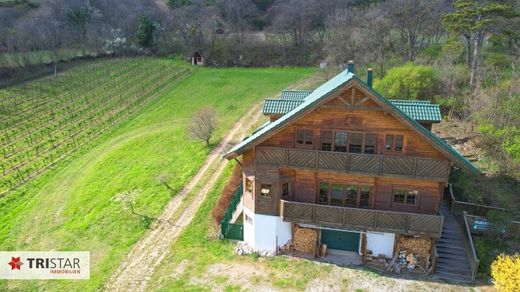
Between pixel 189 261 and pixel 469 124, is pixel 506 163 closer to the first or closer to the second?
pixel 469 124

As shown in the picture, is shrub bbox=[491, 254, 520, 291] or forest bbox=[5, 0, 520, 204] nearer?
shrub bbox=[491, 254, 520, 291]

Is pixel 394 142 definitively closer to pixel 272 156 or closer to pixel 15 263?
pixel 272 156

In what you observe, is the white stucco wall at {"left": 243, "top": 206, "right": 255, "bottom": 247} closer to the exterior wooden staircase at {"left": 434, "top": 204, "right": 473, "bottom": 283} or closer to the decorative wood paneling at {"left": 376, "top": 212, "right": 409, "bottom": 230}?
the decorative wood paneling at {"left": 376, "top": 212, "right": 409, "bottom": 230}

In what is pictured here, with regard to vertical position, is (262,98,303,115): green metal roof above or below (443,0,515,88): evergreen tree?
below

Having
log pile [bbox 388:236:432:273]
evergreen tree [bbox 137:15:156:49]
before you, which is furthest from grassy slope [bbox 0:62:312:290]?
evergreen tree [bbox 137:15:156:49]

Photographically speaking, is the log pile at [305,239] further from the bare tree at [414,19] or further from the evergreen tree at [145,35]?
the evergreen tree at [145,35]

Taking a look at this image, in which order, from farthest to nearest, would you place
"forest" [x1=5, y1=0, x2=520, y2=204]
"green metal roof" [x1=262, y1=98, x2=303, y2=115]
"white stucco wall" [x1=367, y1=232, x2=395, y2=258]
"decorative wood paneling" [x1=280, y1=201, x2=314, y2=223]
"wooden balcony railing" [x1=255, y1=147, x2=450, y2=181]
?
"forest" [x1=5, y1=0, x2=520, y2=204], "green metal roof" [x1=262, y1=98, x2=303, y2=115], "white stucco wall" [x1=367, y1=232, x2=395, y2=258], "decorative wood paneling" [x1=280, y1=201, x2=314, y2=223], "wooden balcony railing" [x1=255, y1=147, x2=450, y2=181]
